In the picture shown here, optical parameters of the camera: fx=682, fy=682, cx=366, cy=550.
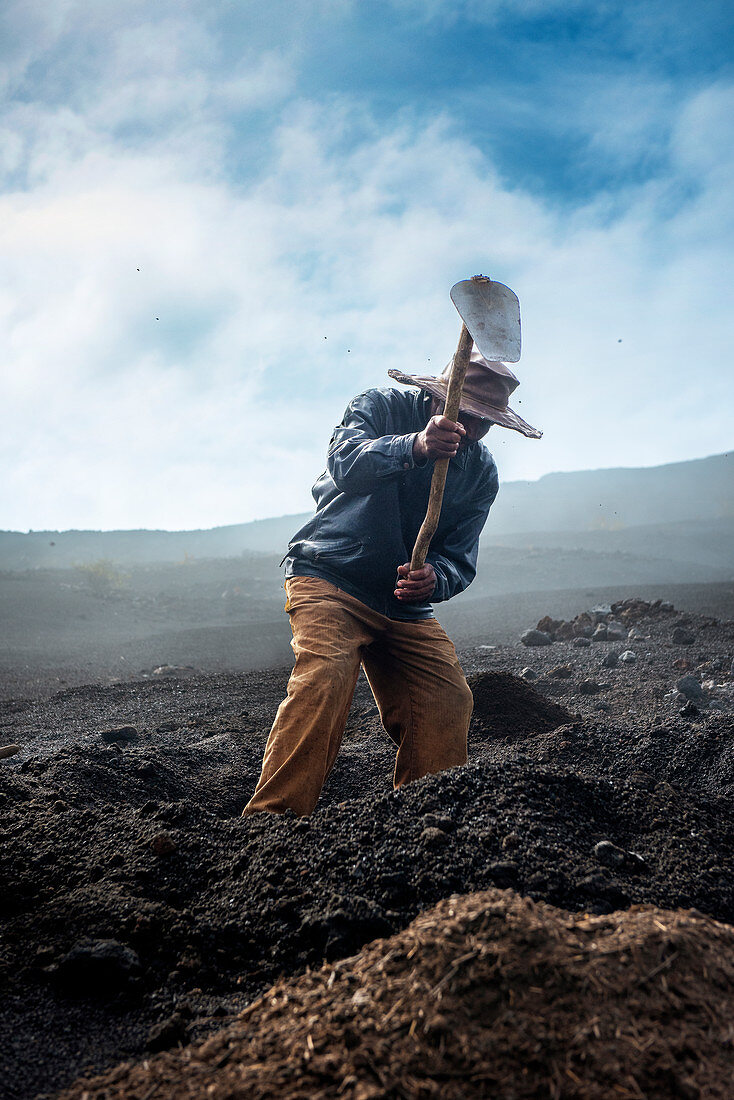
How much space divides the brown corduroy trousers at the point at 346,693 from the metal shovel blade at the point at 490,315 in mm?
1120

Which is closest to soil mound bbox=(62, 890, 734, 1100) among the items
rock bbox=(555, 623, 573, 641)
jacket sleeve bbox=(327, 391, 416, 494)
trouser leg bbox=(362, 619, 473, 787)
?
trouser leg bbox=(362, 619, 473, 787)

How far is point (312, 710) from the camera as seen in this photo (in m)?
2.43

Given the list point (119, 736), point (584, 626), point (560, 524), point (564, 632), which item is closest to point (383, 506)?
point (119, 736)

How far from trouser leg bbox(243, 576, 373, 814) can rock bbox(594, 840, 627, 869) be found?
90 centimetres

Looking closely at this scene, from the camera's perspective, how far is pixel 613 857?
1996mm

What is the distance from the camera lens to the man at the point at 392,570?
2590 millimetres

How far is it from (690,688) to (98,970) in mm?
4854

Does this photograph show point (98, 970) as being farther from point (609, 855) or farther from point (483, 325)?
point (483, 325)

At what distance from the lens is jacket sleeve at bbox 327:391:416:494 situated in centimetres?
257

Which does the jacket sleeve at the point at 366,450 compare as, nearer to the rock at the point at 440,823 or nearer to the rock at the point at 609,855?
the rock at the point at 440,823

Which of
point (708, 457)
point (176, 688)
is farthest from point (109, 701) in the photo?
point (708, 457)

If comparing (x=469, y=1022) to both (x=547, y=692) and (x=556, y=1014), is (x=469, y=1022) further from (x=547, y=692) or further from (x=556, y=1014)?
(x=547, y=692)

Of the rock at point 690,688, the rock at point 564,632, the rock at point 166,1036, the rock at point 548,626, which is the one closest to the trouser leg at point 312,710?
the rock at point 166,1036

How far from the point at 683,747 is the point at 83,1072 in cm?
337
